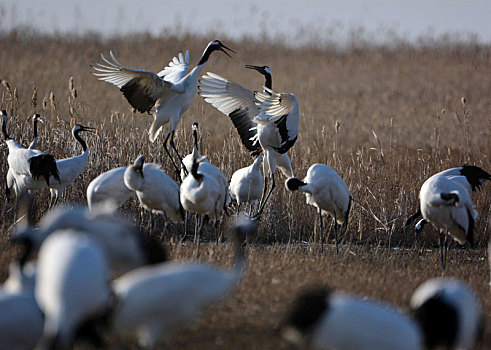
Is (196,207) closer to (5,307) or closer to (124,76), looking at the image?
(124,76)

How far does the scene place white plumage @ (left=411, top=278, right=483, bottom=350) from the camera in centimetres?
A: 329

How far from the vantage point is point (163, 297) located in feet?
9.64

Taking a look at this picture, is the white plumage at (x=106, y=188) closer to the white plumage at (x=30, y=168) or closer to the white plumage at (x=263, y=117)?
the white plumage at (x=30, y=168)

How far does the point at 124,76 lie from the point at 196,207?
2.07 metres

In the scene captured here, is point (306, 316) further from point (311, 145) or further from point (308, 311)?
point (311, 145)

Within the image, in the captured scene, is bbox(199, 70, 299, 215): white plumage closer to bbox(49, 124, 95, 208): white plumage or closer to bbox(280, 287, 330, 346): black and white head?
bbox(49, 124, 95, 208): white plumage

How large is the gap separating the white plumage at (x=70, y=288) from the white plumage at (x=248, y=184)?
4999mm

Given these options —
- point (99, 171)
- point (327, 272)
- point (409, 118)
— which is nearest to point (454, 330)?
point (327, 272)

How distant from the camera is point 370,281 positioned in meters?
5.04

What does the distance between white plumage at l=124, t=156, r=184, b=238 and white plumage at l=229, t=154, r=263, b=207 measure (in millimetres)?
1422

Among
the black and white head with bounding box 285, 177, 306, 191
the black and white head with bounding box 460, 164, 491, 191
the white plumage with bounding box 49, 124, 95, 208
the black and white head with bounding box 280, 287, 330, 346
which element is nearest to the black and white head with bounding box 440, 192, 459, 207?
the black and white head with bounding box 460, 164, 491, 191

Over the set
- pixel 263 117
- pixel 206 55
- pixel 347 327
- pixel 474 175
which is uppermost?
pixel 206 55

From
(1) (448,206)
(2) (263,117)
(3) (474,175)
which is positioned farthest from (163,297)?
(2) (263,117)

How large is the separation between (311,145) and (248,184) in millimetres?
3902
